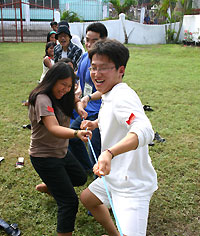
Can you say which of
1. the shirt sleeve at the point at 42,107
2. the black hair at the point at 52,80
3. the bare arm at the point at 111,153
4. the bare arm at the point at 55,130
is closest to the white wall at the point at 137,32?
the black hair at the point at 52,80

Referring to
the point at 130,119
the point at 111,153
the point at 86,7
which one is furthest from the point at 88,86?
the point at 86,7

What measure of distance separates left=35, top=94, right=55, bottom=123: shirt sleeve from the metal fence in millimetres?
18412

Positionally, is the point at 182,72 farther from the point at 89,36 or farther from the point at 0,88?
the point at 89,36

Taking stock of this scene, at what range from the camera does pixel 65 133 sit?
2.39m

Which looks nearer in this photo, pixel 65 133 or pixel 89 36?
pixel 65 133

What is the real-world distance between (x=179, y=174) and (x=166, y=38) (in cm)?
1745

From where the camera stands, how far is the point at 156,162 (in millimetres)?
4062

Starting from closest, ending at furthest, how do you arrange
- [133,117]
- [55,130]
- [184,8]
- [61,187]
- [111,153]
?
[111,153] < [133,117] < [55,130] < [61,187] < [184,8]

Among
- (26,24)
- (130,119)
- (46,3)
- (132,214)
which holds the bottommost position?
(132,214)

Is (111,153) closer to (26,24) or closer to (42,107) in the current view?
(42,107)

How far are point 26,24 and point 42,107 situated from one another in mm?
22497

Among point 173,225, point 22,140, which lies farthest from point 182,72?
point 173,225

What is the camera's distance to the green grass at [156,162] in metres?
2.90

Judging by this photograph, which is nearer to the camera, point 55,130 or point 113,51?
point 113,51
